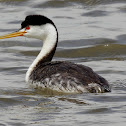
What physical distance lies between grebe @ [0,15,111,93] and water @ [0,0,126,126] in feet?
0.48

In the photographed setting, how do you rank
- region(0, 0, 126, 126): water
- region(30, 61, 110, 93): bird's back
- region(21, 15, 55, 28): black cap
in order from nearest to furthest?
region(0, 0, 126, 126): water, region(30, 61, 110, 93): bird's back, region(21, 15, 55, 28): black cap

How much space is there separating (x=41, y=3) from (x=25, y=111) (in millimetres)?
9342

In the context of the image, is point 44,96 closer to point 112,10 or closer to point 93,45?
point 93,45

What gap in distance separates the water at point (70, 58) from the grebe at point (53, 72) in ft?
0.48

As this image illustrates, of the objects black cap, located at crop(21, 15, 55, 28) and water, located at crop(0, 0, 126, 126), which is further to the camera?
black cap, located at crop(21, 15, 55, 28)

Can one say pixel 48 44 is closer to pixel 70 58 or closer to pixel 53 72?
Answer: pixel 53 72

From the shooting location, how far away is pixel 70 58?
42.5 ft

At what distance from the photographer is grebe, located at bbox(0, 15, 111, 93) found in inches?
374

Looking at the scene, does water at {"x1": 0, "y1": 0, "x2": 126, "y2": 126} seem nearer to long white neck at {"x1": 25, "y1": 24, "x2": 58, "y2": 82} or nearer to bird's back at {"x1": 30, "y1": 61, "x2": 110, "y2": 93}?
bird's back at {"x1": 30, "y1": 61, "x2": 110, "y2": 93}

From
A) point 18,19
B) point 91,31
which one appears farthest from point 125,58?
point 18,19

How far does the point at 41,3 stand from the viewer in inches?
694

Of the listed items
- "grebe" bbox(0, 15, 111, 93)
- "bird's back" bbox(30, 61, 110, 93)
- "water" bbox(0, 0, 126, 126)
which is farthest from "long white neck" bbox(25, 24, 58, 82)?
"bird's back" bbox(30, 61, 110, 93)

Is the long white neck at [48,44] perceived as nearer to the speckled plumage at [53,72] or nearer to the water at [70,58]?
the speckled plumage at [53,72]

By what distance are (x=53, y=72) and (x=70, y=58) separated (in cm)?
317
